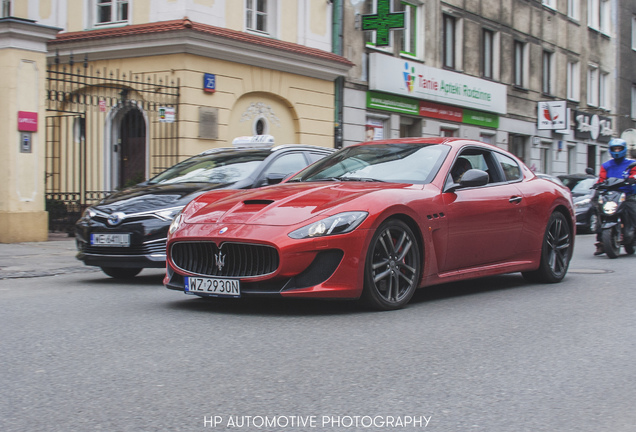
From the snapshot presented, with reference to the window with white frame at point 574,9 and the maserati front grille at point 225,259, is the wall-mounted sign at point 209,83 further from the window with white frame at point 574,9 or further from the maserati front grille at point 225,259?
the window with white frame at point 574,9

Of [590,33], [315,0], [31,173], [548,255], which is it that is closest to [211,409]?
[548,255]

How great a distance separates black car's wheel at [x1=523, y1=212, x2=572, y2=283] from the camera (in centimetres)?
849

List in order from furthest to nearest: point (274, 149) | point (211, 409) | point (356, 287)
Result: point (274, 149), point (356, 287), point (211, 409)

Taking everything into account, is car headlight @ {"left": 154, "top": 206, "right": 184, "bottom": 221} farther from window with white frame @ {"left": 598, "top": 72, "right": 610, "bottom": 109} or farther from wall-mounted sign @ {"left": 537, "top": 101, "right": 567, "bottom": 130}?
window with white frame @ {"left": 598, "top": 72, "right": 610, "bottom": 109}

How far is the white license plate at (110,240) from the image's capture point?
848 cm

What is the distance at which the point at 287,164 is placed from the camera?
32.7ft

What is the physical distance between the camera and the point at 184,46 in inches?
704

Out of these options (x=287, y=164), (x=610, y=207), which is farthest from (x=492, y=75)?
(x=287, y=164)

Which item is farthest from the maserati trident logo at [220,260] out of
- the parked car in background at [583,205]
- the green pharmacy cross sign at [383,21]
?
the green pharmacy cross sign at [383,21]

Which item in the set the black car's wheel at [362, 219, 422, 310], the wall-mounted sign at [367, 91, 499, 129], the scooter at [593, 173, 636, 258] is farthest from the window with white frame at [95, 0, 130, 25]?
the black car's wheel at [362, 219, 422, 310]

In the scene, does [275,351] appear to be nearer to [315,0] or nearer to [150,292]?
[150,292]

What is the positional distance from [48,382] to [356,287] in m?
2.52

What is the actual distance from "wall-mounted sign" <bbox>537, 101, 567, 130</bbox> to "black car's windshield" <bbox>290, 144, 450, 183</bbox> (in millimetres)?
27534

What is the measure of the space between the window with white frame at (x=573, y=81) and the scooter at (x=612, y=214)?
26.0 metres
